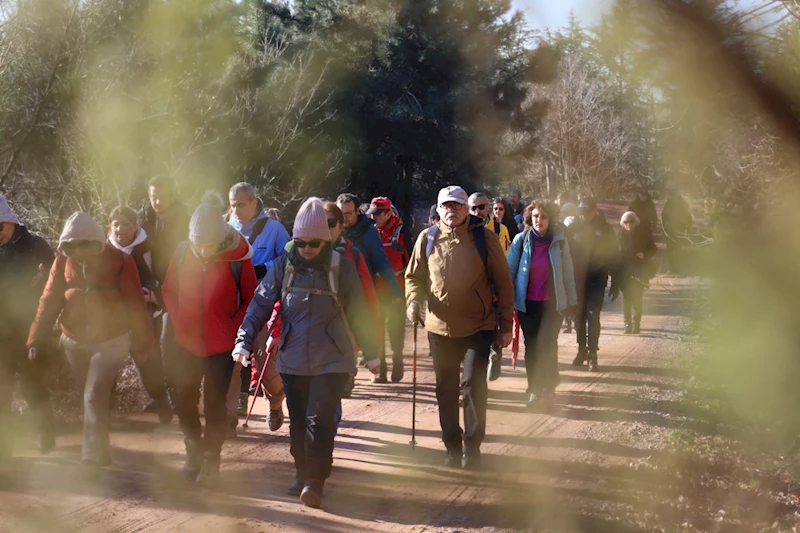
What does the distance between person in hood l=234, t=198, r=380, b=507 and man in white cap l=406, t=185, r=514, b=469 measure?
3.22ft

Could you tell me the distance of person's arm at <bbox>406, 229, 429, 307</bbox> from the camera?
694 cm

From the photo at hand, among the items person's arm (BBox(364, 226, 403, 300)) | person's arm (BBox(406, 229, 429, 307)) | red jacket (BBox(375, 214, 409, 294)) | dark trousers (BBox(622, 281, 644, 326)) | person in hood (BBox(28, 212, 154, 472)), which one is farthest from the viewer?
dark trousers (BBox(622, 281, 644, 326))

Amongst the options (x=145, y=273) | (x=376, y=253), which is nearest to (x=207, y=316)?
(x=145, y=273)

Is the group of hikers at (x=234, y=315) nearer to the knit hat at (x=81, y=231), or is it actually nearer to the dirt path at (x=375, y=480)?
the knit hat at (x=81, y=231)

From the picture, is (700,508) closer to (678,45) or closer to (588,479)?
(588,479)

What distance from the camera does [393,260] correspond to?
1005cm

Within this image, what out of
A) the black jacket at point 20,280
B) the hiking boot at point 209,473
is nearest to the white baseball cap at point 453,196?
the hiking boot at point 209,473

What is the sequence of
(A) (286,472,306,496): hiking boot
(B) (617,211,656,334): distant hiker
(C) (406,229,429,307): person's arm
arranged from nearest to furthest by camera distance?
(A) (286,472,306,496): hiking boot → (C) (406,229,429,307): person's arm → (B) (617,211,656,334): distant hiker

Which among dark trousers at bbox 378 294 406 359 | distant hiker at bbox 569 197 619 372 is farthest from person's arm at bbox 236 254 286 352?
distant hiker at bbox 569 197 619 372

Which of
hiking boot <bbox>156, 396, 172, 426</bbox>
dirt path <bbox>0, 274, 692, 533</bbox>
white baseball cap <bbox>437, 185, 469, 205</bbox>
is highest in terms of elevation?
white baseball cap <bbox>437, 185, 469, 205</bbox>

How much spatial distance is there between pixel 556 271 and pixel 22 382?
15.9 ft

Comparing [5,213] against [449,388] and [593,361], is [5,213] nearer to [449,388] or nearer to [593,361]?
[449,388]

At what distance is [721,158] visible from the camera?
2709mm

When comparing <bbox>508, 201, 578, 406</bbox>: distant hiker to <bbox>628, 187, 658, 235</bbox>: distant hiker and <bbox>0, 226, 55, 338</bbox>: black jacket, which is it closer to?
<bbox>628, 187, 658, 235</bbox>: distant hiker
